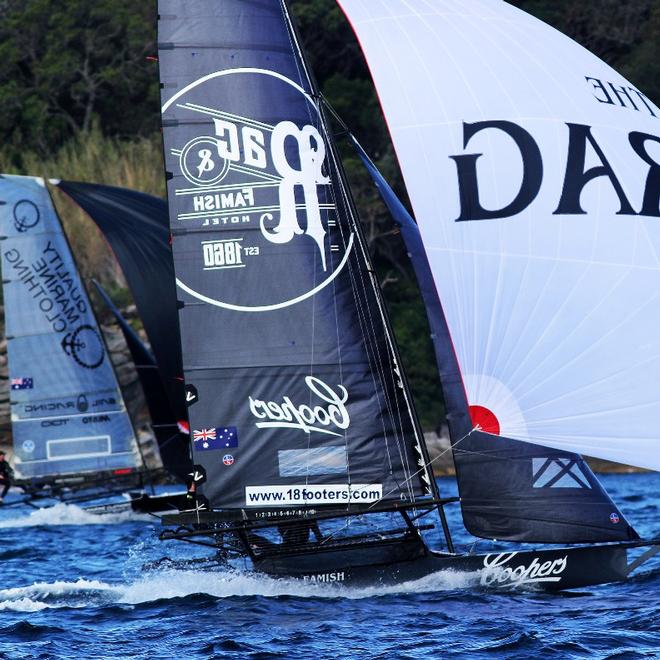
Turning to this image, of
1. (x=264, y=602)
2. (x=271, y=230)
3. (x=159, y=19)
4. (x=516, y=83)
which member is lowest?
(x=264, y=602)

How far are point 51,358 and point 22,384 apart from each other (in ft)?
2.07

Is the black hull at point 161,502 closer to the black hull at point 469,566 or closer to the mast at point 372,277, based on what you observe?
the black hull at point 469,566

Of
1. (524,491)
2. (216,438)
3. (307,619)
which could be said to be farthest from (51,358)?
(307,619)

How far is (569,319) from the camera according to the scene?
1218cm

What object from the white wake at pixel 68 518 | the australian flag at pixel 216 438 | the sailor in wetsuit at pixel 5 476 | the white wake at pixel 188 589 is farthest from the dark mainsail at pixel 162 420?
the australian flag at pixel 216 438

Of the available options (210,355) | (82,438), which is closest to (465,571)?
(210,355)

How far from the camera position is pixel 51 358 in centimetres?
2434

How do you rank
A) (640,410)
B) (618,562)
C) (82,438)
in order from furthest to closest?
1. (82,438)
2. (618,562)
3. (640,410)

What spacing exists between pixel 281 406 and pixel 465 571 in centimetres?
220

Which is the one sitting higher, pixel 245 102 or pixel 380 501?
pixel 245 102

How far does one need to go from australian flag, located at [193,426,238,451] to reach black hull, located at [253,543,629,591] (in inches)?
46.2

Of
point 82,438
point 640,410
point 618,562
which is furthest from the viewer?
point 82,438

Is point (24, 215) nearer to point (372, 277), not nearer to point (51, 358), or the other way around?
point (51, 358)

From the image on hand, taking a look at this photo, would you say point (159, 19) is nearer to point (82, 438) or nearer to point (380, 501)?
point (380, 501)
